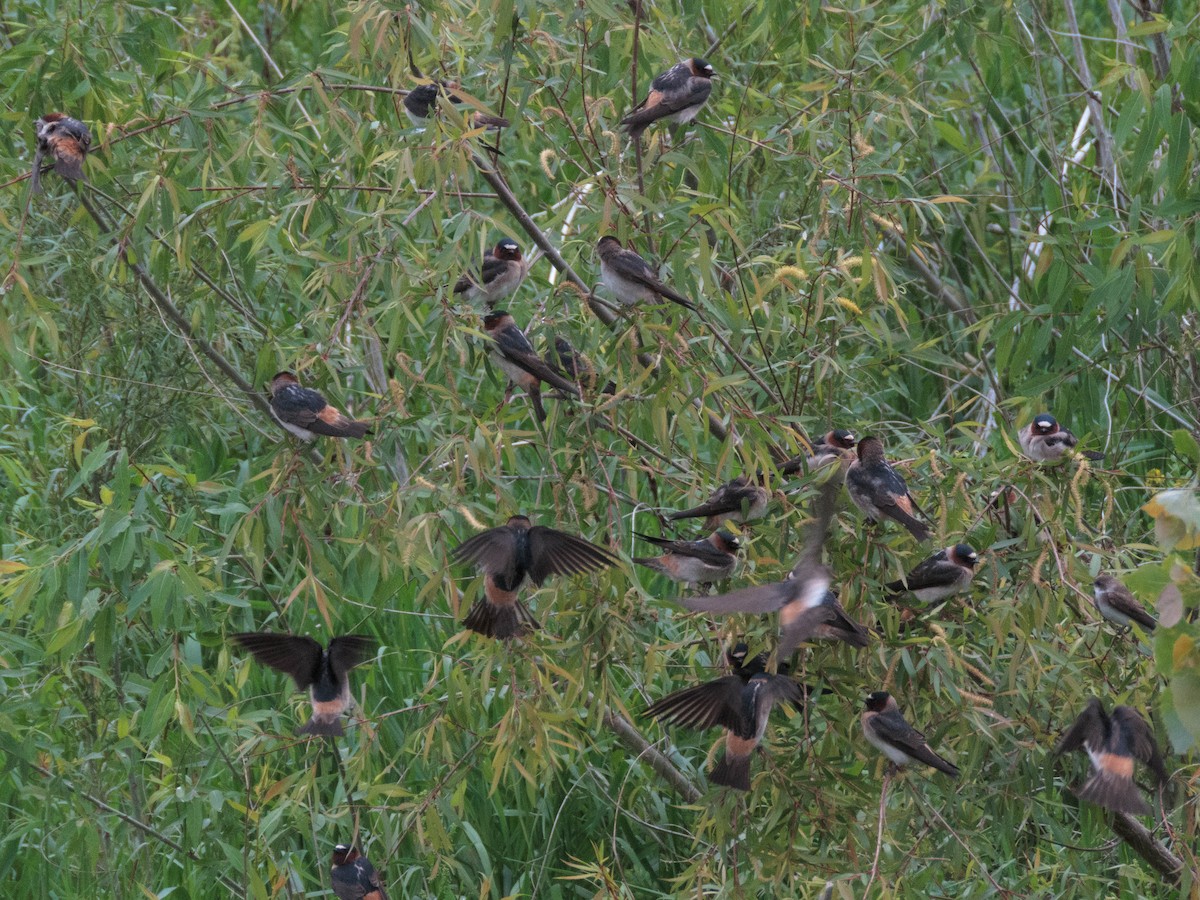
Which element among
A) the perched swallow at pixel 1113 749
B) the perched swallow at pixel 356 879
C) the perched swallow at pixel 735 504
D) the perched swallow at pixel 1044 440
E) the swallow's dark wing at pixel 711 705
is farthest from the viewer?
the perched swallow at pixel 356 879

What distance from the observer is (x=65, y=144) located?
396 centimetres

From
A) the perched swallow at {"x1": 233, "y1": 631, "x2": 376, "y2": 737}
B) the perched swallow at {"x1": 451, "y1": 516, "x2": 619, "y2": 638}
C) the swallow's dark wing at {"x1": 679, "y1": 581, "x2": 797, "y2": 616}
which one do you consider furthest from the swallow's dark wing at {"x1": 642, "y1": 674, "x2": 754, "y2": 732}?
the perched swallow at {"x1": 233, "y1": 631, "x2": 376, "y2": 737}

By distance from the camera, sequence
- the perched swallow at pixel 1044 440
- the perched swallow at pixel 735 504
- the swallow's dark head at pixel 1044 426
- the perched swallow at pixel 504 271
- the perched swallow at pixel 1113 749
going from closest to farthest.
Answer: the perched swallow at pixel 1113 749
the perched swallow at pixel 735 504
the perched swallow at pixel 1044 440
the swallow's dark head at pixel 1044 426
the perched swallow at pixel 504 271

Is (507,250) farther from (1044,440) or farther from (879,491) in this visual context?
(1044,440)

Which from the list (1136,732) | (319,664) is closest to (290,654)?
(319,664)

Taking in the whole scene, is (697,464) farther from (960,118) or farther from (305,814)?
(960,118)

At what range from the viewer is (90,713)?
498 centimetres

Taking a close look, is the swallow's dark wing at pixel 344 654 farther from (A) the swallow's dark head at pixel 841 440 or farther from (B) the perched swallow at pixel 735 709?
(A) the swallow's dark head at pixel 841 440

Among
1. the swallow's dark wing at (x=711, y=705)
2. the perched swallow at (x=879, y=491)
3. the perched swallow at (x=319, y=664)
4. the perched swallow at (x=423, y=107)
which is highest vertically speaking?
the perched swallow at (x=423, y=107)

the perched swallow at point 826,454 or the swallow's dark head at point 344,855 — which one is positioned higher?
the perched swallow at point 826,454

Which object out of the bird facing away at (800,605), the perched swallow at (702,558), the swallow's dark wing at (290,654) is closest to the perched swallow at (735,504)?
the perched swallow at (702,558)

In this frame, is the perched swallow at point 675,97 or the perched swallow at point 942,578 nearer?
the perched swallow at point 942,578

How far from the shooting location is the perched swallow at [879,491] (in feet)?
11.4

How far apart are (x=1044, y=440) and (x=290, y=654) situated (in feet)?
6.92
